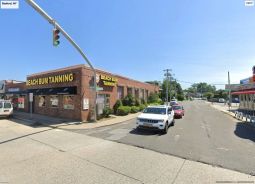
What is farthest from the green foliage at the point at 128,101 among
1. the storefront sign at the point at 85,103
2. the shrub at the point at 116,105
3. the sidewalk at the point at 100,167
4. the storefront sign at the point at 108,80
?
the sidewalk at the point at 100,167

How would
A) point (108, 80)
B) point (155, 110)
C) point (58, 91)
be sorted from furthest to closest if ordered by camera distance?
point (108, 80)
point (58, 91)
point (155, 110)

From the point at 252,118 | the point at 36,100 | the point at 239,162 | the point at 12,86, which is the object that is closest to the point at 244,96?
the point at 252,118

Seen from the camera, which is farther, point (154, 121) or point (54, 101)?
point (54, 101)

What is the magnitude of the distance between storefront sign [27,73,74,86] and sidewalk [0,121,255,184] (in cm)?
1052

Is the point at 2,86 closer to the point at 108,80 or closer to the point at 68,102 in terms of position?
the point at 68,102

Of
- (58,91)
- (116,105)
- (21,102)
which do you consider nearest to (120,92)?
(116,105)

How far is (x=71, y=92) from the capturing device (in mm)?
19219

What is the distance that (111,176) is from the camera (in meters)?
5.90

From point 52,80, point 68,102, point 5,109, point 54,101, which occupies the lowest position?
point 5,109

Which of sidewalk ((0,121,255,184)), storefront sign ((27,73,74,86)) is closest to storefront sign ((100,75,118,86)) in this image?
storefront sign ((27,73,74,86))

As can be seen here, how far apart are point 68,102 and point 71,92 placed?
132cm

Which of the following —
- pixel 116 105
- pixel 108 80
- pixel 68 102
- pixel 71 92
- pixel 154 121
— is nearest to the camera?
pixel 154 121

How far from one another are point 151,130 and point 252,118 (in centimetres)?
1102

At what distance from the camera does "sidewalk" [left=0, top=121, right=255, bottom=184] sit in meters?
5.71
